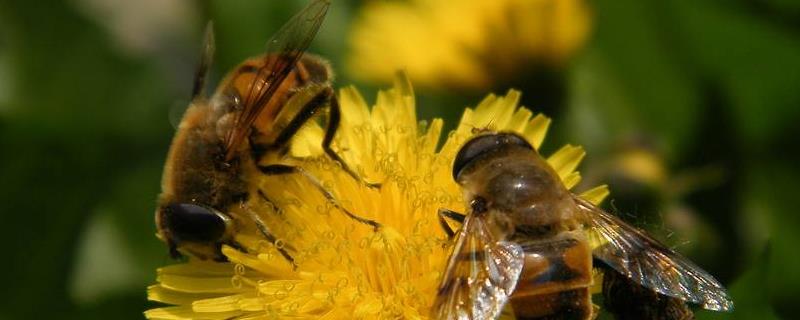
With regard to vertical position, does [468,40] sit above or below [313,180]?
above

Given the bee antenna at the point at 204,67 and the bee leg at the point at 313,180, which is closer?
the bee leg at the point at 313,180

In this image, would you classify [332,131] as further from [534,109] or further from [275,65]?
[534,109]

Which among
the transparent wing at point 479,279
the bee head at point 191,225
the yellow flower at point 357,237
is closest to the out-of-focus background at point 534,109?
the yellow flower at point 357,237

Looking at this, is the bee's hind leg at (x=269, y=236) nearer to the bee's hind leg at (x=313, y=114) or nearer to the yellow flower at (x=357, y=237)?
the yellow flower at (x=357, y=237)

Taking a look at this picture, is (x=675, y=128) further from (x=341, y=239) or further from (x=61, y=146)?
(x=61, y=146)

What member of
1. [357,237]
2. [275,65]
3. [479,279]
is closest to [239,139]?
[275,65]

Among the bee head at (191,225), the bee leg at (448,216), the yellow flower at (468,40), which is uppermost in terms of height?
the yellow flower at (468,40)

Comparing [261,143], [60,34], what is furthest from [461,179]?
[60,34]
